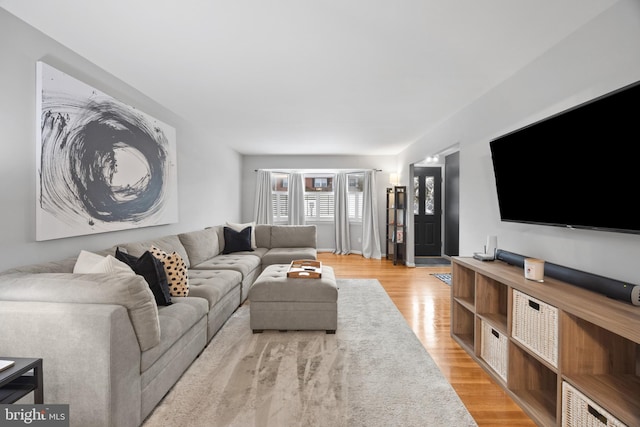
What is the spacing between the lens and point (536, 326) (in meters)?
1.80

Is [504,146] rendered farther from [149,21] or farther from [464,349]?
[149,21]

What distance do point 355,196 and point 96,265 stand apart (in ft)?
21.2

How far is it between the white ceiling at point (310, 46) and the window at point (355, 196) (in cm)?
395

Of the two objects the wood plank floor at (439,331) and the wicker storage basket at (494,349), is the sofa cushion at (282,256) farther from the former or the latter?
the wicker storage basket at (494,349)

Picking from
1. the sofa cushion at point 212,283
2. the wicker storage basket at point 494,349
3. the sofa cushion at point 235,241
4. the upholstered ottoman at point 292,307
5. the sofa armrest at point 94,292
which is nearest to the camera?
the sofa armrest at point 94,292

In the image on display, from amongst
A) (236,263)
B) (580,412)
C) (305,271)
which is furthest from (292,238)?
(580,412)

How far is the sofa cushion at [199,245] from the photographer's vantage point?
12.6 ft

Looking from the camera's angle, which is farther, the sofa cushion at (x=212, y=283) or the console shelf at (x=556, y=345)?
the sofa cushion at (x=212, y=283)

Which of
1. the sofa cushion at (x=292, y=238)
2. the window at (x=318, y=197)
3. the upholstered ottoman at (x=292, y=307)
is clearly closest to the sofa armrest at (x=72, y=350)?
the upholstered ottoman at (x=292, y=307)

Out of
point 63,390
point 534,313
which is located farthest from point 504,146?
point 63,390

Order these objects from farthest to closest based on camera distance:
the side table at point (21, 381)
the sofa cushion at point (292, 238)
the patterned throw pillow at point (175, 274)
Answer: the sofa cushion at point (292, 238) → the patterned throw pillow at point (175, 274) → the side table at point (21, 381)

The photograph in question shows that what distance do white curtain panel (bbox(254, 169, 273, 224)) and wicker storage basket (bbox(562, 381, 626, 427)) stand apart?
253 inches

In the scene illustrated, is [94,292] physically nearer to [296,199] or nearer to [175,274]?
[175,274]

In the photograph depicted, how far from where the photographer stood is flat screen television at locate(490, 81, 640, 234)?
5.07ft
